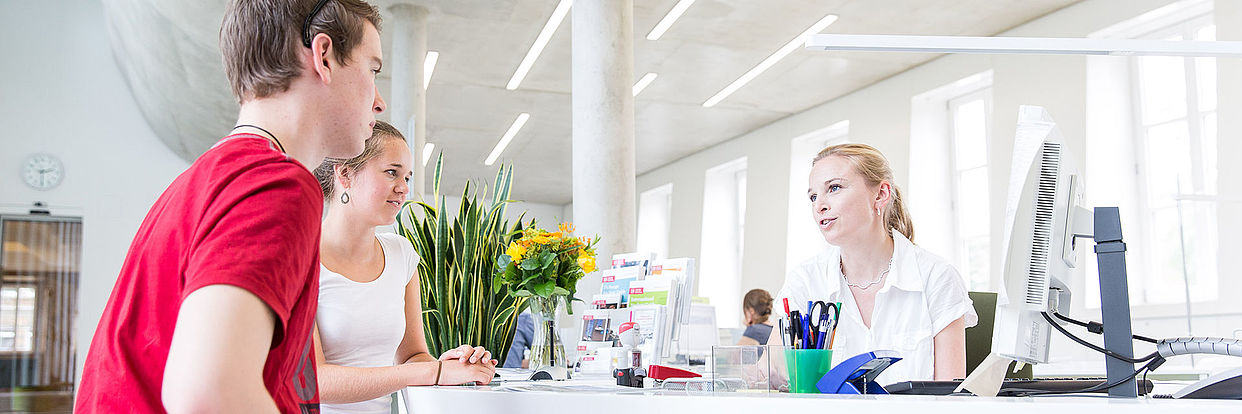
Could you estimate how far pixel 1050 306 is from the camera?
133 centimetres

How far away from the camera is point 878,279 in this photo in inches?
92.0

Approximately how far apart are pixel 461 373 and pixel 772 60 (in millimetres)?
8100

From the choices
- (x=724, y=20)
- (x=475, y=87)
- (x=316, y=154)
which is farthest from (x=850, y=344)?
(x=475, y=87)

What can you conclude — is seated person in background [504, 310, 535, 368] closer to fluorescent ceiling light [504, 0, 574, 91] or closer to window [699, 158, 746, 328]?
fluorescent ceiling light [504, 0, 574, 91]

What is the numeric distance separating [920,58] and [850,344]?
754 cm

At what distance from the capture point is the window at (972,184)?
9.16 m

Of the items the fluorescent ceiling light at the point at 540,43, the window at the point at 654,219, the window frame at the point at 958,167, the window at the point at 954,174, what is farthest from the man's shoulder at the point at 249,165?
the window at the point at 654,219

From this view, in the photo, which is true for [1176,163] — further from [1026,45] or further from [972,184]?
[1026,45]

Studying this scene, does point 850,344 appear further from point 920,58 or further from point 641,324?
point 920,58

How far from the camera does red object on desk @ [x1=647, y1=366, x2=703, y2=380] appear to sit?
1687 millimetres

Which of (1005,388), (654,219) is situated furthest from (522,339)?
(654,219)

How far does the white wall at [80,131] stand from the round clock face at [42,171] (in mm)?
72

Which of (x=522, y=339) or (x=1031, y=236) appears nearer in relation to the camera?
(x=1031, y=236)

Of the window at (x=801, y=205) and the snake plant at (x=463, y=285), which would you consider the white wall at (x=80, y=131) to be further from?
the snake plant at (x=463, y=285)
